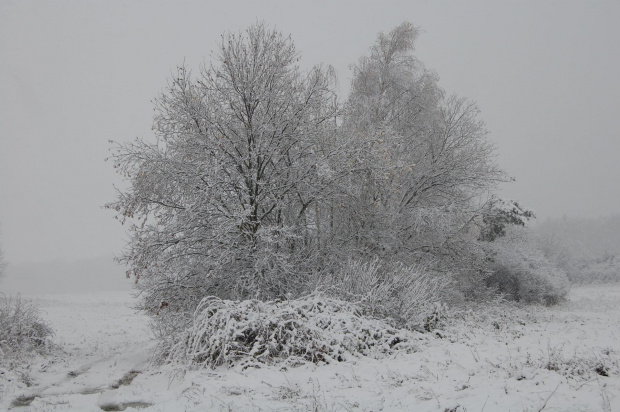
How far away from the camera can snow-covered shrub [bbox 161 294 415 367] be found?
670 centimetres

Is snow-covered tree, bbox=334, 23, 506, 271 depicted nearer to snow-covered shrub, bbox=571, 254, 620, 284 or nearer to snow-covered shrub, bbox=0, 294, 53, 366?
snow-covered shrub, bbox=0, 294, 53, 366

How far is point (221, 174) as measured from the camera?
10070mm

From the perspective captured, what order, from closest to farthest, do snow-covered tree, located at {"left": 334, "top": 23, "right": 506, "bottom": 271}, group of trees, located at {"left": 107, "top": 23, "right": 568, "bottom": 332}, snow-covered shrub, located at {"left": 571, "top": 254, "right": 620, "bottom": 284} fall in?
1. group of trees, located at {"left": 107, "top": 23, "right": 568, "bottom": 332}
2. snow-covered tree, located at {"left": 334, "top": 23, "right": 506, "bottom": 271}
3. snow-covered shrub, located at {"left": 571, "top": 254, "right": 620, "bottom": 284}

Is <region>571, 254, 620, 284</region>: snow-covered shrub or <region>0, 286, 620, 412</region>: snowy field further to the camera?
<region>571, 254, 620, 284</region>: snow-covered shrub

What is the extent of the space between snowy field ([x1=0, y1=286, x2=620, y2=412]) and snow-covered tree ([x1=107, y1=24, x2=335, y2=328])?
2.54m

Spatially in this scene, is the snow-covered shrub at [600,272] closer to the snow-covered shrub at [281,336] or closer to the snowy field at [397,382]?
the snowy field at [397,382]

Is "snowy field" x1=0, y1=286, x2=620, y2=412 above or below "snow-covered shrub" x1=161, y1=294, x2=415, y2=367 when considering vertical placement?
below

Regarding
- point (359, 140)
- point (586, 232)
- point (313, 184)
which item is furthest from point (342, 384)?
point (586, 232)

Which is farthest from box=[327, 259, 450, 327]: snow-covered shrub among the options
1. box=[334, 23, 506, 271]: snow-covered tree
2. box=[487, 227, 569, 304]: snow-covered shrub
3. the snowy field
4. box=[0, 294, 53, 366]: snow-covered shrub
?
box=[487, 227, 569, 304]: snow-covered shrub

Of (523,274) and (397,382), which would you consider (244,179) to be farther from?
(523,274)

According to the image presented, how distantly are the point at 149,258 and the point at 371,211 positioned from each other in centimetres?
678

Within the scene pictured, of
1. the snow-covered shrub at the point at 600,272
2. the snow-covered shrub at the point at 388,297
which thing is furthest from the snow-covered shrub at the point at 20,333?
the snow-covered shrub at the point at 600,272

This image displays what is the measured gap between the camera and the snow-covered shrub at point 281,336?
6.70 m

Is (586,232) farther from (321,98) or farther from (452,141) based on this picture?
(321,98)
